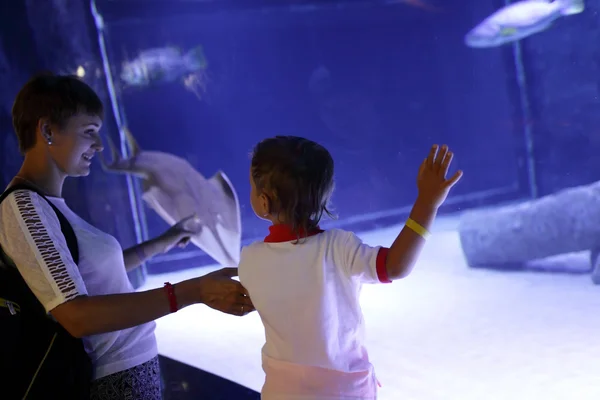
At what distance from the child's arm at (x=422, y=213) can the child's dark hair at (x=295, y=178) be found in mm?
216

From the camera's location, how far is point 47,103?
1.39 meters

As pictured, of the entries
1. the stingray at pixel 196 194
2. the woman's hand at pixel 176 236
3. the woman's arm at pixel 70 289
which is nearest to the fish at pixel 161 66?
the stingray at pixel 196 194

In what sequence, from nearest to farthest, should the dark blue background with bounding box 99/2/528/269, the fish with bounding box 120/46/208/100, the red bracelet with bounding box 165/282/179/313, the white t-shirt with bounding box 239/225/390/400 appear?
1. the white t-shirt with bounding box 239/225/390/400
2. the red bracelet with bounding box 165/282/179/313
3. the fish with bounding box 120/46/208/100
4. the dark blue background with bounding box 99/2/528/269

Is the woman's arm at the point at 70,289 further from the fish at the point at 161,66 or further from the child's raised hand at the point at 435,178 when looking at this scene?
the fish at the point at 161,66

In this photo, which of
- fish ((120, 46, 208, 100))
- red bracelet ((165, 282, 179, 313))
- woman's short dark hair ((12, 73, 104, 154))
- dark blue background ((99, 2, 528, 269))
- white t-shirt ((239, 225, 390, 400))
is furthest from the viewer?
dark blue background ((99, 2, 528, 269))

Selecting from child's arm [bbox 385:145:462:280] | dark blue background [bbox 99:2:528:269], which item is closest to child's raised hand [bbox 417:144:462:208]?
child's arm [bbox 385:145:462:280]

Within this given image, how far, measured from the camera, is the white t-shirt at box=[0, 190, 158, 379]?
4.06ft

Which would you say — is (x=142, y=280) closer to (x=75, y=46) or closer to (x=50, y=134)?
(x=75, y=46)

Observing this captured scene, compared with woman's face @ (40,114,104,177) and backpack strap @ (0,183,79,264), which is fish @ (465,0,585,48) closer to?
woman's face @ (40,114,104,177)

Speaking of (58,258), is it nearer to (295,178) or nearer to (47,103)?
(47,103)

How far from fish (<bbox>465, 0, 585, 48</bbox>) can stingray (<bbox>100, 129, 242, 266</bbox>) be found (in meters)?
3.16

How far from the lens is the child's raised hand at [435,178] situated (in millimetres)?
1088

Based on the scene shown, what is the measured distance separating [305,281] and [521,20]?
16.4 feet

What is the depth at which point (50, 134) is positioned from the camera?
1406mm
